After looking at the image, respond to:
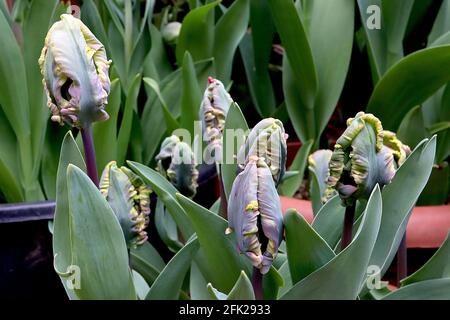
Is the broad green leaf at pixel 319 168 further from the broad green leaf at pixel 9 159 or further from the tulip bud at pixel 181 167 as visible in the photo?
the broad green leaf at pixel 9 159

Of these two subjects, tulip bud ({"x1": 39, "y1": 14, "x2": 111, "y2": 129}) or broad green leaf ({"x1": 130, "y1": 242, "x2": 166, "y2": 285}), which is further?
broad green leaf ({"x1": 130, "y1": 242, "x2": 166, "y2": 285})

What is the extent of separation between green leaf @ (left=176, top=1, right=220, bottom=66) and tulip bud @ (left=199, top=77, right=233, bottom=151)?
42 centimetres

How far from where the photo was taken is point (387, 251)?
0.51 meters

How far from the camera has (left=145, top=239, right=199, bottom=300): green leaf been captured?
1.68ft

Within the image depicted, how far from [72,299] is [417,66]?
504 millimetres

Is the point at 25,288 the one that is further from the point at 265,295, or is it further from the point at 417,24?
the point at 417,24

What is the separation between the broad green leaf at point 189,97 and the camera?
864mm

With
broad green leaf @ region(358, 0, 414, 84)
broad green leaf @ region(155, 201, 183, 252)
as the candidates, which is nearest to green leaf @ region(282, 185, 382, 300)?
broad green leaf @ region(155, 201, 183, 252)

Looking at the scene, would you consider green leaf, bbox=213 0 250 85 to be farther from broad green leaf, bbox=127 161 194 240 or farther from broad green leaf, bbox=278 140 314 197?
broad green leaf, bbox=127 161 194 240

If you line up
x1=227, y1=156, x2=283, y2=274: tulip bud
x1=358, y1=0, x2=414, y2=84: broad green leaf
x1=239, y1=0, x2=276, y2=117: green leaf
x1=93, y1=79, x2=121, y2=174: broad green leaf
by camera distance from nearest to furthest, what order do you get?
x1=227, y1=156, x2=283, y2=274: tulip bud, x1=93, y1=79, x2=121, y2=174: broad green leaf, x1=358, y1=0, x2=414, y2=84: broad green leaf, x1=239, y1=0, x2=276, y2=117: green leaf

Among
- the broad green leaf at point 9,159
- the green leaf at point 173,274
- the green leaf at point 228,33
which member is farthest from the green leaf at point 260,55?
the green leaf at point 173,274

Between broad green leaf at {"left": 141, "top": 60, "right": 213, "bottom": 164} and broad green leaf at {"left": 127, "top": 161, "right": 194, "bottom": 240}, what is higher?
broad green leaf at {"left": 127, "top": 161, "right": 194, "bottom": 240}

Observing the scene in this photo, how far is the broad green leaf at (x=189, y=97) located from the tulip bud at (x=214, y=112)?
0.31 metres
